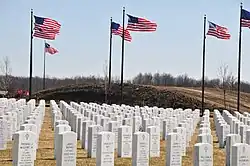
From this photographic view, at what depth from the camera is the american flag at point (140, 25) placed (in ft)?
94.3

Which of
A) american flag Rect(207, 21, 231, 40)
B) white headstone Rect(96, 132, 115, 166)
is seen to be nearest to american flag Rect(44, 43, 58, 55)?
american flag Rect(207, 21, 231, 40)

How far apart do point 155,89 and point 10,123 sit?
4391cm

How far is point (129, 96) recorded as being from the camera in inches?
2218

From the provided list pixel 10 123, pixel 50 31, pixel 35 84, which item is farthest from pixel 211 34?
pixel 35 84

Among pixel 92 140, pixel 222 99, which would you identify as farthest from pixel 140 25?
pixel 222 99

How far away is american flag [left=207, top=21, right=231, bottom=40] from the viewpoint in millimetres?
28828

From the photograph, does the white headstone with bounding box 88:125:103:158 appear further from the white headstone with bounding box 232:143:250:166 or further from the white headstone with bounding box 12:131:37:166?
the white headstone with bounding box 232:143:250:166

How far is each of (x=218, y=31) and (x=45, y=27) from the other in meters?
9.69

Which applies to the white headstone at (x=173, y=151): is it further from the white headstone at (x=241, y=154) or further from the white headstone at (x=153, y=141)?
the white headstone at (x=153, y=141)

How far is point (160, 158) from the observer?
43.5 ft

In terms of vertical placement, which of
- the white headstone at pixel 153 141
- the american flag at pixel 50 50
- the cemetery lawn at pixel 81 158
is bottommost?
the cemetery lawn at pixel 81 158

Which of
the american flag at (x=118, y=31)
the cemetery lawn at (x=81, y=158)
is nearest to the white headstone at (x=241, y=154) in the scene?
the cemetery lawn at (x=81, y=158)

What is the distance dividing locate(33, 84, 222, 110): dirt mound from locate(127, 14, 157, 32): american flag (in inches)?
877

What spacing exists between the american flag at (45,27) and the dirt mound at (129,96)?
23842 mm
